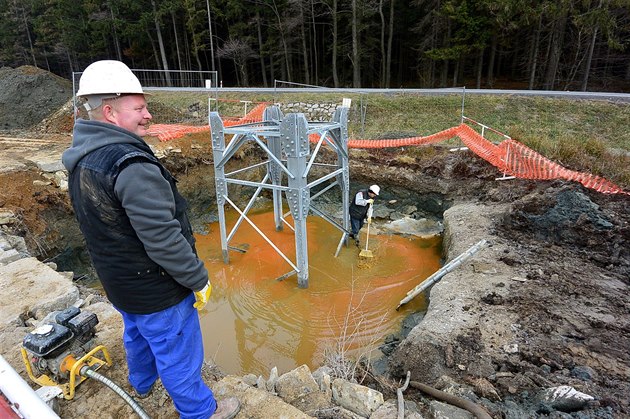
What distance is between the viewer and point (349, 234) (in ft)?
26.0

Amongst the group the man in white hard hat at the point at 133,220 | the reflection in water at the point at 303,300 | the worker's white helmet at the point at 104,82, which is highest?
the worker's white helmet at the point at 104,82

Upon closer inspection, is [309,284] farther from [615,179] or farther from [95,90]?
[615,179]

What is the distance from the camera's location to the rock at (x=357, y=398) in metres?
2.95

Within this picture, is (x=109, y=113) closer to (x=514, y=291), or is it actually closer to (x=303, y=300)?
(x=303, y=300)

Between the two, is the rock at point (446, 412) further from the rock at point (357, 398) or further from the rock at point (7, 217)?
the rock at point (7, 217)

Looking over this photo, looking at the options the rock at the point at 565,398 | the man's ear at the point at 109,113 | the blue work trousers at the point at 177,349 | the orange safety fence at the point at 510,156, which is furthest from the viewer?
the orange safety fence at the point at 510,156

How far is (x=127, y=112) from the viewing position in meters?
1.98

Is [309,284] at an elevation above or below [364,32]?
below

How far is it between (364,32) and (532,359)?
26311mm

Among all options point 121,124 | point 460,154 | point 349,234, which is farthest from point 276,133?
point 460,154

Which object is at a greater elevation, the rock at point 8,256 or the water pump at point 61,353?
the water pump at point 61,353

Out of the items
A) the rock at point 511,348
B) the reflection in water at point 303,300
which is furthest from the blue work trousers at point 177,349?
the rock at point 511,348

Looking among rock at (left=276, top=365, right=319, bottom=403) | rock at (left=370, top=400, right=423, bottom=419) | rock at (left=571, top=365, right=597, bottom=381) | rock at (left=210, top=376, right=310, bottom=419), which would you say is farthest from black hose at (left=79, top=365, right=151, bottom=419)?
rock at (left=571, top=365, right=597, bottom=381)

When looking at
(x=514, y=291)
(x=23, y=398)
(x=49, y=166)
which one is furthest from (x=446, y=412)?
(x=49, y=166)
